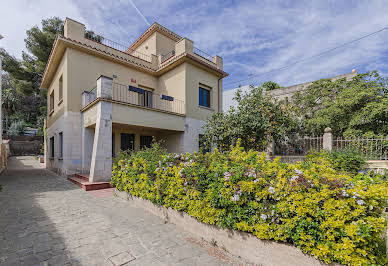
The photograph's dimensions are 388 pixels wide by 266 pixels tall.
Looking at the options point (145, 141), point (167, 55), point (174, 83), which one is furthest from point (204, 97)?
point (145, 141)

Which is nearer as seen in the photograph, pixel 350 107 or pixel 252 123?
pixel 252 123

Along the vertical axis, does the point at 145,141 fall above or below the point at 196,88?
below

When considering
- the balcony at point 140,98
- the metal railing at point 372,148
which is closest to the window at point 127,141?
the balcony at point 140,98

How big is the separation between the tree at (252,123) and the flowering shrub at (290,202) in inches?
165

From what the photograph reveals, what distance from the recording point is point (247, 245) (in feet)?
8.36

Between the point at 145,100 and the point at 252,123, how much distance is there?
638cm

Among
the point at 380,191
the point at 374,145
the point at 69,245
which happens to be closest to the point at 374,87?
the point at 374,145

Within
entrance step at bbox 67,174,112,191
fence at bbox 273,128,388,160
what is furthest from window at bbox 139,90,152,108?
fence at bbox 273,128,388,160

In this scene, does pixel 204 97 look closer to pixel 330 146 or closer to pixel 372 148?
pixel 330 146

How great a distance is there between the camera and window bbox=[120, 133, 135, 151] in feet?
33.6

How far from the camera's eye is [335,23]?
25.2 feet

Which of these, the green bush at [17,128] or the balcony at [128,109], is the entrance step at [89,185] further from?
the green bush at [17,128]

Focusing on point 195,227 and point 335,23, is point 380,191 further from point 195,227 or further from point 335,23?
point 335,23

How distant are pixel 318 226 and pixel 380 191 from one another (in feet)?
2.27
